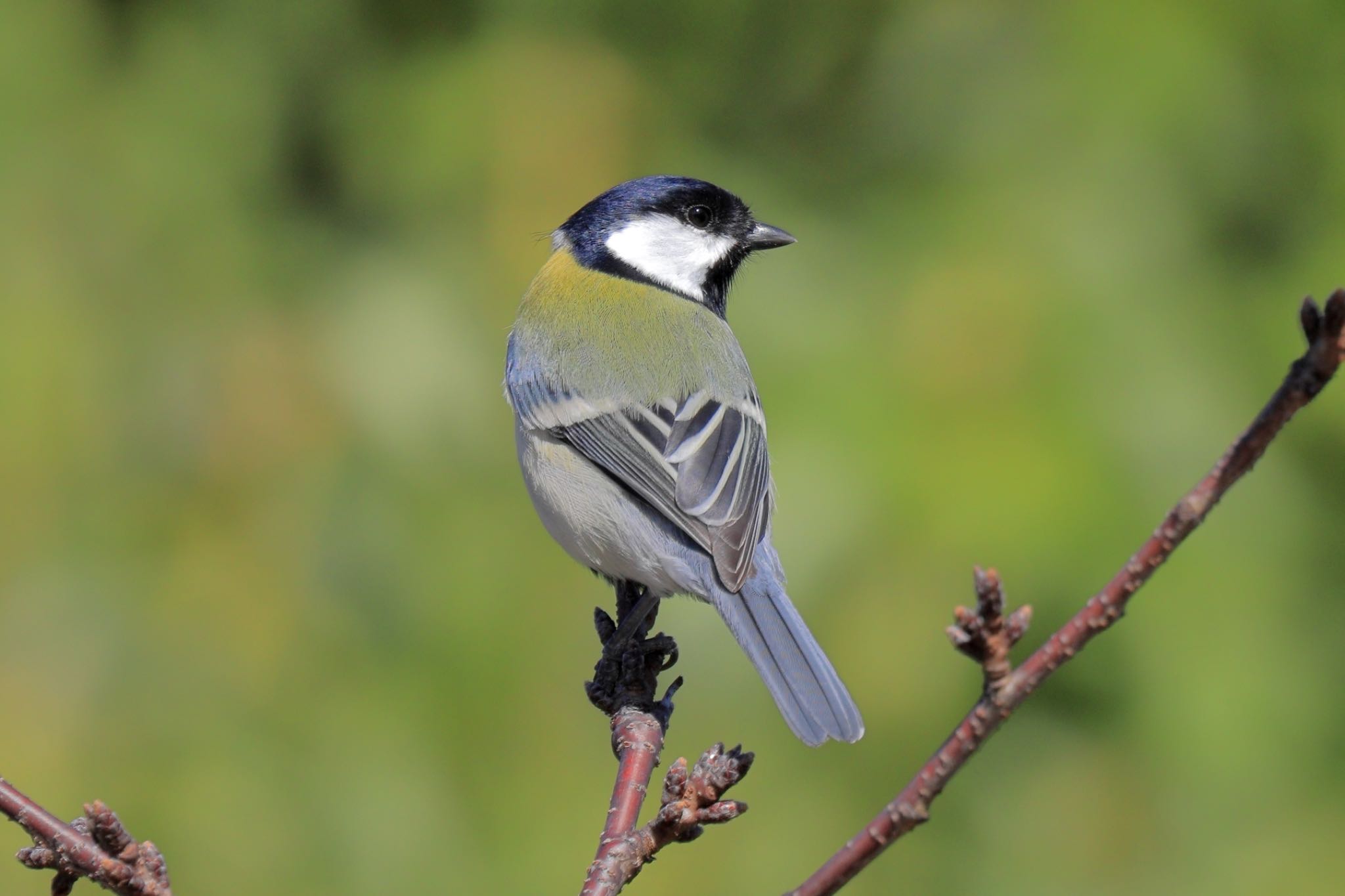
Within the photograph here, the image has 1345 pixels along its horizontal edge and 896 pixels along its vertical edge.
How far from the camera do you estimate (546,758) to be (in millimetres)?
2455

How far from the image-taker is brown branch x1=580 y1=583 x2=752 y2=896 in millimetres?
1340

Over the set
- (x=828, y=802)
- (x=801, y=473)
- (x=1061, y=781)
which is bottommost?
(x=828, y=802)

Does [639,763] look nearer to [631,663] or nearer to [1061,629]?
[631,663]

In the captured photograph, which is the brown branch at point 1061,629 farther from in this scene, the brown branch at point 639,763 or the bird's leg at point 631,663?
the bird's leg at point 631,663

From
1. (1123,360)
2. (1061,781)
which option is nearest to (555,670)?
(1061,781)

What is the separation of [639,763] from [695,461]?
646 mm

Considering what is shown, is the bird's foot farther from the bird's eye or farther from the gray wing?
the bird's eye

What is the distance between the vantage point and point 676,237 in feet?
9.32

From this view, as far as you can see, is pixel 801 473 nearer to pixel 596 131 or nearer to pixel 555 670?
pixel 555 670

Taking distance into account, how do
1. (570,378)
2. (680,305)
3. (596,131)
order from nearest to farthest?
(570,378), (680,305), (596,131)

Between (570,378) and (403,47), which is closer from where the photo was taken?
(570,378)

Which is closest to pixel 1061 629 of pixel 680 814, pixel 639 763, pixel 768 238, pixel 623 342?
pixel 680 814

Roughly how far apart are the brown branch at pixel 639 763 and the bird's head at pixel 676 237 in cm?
76

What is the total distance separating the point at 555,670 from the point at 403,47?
1.62 metres
